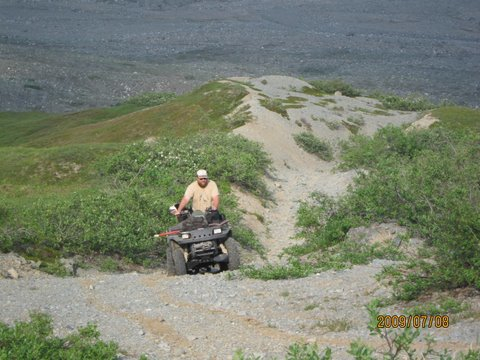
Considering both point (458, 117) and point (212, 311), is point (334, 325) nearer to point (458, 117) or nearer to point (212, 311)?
point (212, 311)

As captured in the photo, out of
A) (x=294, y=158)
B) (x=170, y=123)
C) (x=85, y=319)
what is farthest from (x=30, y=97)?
(x=85, y=319)

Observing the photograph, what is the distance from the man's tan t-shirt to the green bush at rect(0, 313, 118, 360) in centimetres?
727

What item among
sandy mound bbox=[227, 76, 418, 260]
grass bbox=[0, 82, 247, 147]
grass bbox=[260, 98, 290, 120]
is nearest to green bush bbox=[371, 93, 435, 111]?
sandy mound bbox=[227, 76, 418, 260]

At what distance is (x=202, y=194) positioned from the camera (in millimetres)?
17891

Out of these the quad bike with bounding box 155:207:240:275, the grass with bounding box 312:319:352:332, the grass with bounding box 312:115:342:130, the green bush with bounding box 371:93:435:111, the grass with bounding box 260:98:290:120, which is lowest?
the green bush with bounding box 371:93:435:111

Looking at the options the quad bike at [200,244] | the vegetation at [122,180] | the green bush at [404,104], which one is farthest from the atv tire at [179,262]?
the green bush at [404,104]

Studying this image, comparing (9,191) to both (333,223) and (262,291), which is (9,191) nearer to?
(333,223)

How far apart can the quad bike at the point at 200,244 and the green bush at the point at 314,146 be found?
34453mm

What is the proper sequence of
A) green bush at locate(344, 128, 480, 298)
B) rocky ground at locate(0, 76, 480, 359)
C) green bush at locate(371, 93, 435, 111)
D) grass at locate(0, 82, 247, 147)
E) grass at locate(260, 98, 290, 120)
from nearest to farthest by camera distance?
rocky ground at locate(0, 76, 480, 359) → green bush at locate(344, 128, 480, 298) → grass at locate(260, 98, 290, 120) → grass at locate(0, 82, 247, 147) → green bush at locate(371, 93, 435, 111)

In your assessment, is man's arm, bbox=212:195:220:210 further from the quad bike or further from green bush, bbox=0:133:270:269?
green bush, bbox=0:133:270:269

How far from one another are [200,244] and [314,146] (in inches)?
1402

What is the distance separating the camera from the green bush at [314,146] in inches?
2030

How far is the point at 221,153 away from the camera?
115ft

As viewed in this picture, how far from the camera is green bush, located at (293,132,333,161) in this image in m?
51.6
